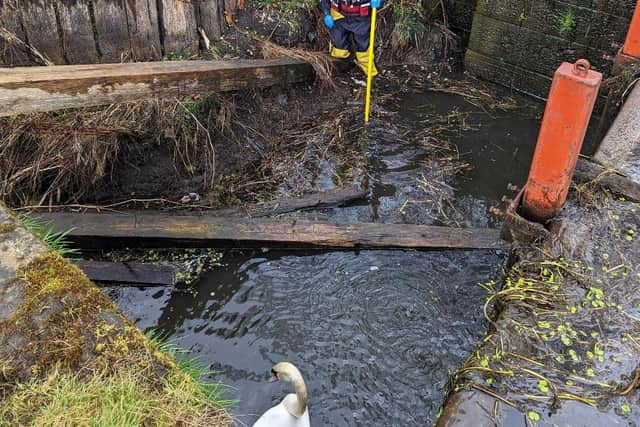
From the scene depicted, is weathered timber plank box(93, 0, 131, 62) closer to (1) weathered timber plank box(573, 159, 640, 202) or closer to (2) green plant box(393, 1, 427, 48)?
(2) green plant box(393, 1, 427, 48)

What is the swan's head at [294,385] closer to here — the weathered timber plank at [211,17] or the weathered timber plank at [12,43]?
the weathered timber plank at [12,43]

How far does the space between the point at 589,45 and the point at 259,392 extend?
5.85 meters

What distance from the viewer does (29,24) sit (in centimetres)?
517

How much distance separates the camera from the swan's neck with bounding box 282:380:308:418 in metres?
2.72

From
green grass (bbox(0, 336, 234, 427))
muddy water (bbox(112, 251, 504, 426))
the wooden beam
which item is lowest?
muddy water (bbox(112, 251, 504, 426))

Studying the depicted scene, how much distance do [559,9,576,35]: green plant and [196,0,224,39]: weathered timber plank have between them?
14.1 ft

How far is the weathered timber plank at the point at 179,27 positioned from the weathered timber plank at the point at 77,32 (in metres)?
0.79

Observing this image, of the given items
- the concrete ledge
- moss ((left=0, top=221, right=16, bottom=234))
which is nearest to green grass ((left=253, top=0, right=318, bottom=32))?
the concrete ledge

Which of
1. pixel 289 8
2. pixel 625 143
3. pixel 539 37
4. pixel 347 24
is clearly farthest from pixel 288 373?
pixel 539 37

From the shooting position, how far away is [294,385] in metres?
2.76

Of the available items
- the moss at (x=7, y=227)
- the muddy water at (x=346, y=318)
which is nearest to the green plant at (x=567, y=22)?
the muddy water at (x=346, y=318)

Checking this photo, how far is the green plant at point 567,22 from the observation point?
6453mm

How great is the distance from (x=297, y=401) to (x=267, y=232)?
2025mm

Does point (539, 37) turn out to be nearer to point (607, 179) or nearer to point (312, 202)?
point (607, 179)
